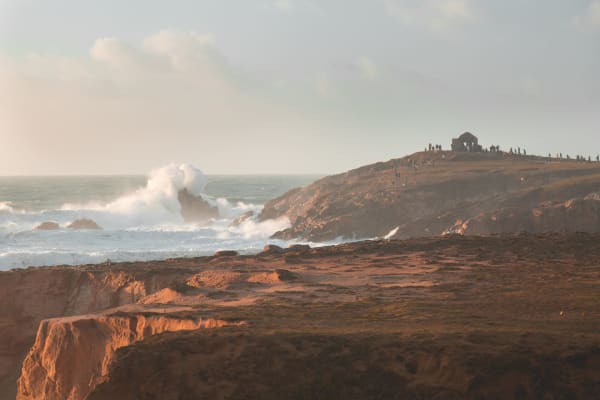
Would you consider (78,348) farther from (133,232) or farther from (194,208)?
(194,208)

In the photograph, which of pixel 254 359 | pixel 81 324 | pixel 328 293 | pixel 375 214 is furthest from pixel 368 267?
pixel 375 214

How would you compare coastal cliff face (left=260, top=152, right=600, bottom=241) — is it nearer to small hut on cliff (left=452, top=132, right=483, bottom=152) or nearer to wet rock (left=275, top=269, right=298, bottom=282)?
small hut on cliff (left=452, top=132, right=483, bottom=152)

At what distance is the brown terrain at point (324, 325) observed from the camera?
1191 cm

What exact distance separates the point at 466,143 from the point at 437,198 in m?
34.1

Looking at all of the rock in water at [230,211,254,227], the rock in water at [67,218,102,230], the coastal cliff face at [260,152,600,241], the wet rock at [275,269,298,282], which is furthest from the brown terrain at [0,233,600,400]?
the rock in water at [67,218,102,230]

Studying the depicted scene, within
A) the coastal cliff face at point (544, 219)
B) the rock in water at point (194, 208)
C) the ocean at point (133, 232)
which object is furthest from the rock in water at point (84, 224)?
the coastal cliff face at point (544, 219)

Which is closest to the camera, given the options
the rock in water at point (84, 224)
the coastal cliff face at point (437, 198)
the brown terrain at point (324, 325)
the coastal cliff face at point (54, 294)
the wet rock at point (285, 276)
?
the brown terrain at point (324, 325)

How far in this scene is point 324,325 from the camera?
51.6 feet

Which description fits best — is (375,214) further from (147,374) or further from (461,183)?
(147,374)

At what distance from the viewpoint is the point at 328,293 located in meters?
22.3

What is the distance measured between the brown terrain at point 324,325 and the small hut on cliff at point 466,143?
2555 inches

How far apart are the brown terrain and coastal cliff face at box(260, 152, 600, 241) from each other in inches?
850

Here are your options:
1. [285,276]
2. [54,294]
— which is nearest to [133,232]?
[54,294]

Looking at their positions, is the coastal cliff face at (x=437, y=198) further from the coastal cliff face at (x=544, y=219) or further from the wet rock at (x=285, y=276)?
the wet rock at (x=285, y=276)
